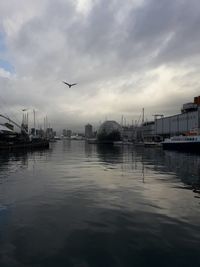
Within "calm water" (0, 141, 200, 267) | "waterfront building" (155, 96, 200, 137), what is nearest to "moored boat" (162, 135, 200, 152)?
"waterfront building" (155, 96, 200, 137)

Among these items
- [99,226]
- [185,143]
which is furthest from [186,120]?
[99,226]

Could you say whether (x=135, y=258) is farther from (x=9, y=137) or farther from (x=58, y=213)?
(x=9, y=137)

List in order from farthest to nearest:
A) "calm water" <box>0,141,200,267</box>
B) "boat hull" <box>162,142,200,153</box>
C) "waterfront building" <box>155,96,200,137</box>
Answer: "waterfront building" <box>155,96,200,137</box>, "boat hull" <box>162,142,200,153</box>, "calm water" <box>0,141,200,267</box>

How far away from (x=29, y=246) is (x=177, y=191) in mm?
15636

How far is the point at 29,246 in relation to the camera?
45.5ft

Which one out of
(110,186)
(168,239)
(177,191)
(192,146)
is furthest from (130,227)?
(192,146)

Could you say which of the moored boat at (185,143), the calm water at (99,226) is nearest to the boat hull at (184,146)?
the moored boat at (185,143)

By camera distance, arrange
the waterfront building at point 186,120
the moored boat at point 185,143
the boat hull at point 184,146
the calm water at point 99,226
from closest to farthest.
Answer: the calm water at point 99,226 < the boat hull at point 184,146 < the moored boat at point 185,143 < the waterfront building at point 186,120

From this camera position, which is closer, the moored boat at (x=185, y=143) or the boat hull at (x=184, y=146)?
the boat hull at (x=184, y=146)

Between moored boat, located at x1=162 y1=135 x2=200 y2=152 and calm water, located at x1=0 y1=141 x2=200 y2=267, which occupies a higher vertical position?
moored boat, located at x1=162 y1=135 x2=200 y2=152

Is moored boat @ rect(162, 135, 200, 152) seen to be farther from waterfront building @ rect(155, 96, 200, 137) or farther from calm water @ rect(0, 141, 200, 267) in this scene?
calm water @ rect(0, 141, 200, 267)

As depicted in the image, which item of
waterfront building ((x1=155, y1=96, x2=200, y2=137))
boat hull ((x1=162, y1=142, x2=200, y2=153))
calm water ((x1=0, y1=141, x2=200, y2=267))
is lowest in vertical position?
calm water ((x1=0, y1=141, x2=200, y2=267))

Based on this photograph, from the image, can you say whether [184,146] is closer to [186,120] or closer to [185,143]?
[185,143]

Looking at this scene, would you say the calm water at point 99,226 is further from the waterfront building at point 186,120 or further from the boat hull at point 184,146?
the waterfront building at point 186,120
